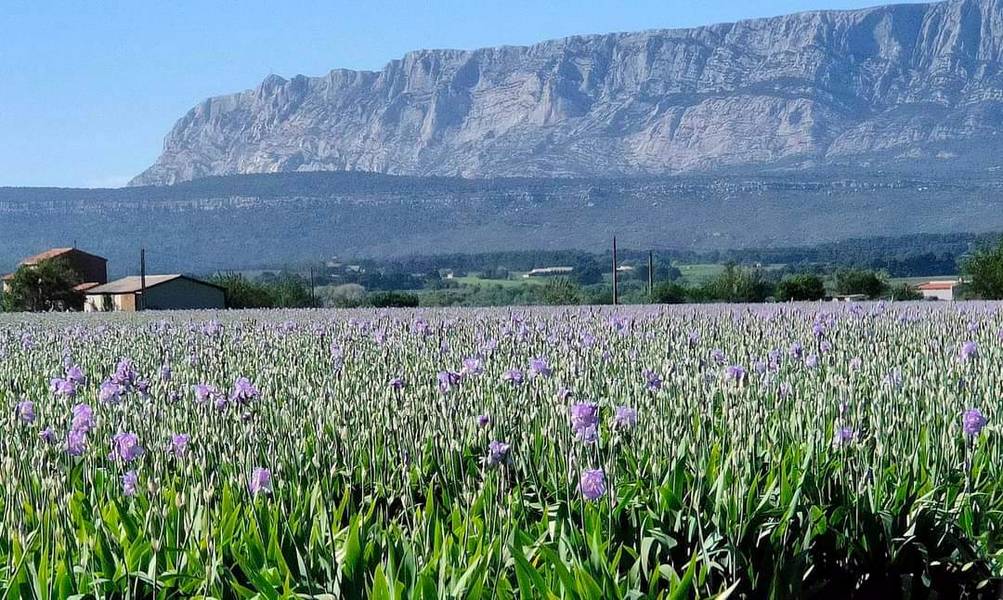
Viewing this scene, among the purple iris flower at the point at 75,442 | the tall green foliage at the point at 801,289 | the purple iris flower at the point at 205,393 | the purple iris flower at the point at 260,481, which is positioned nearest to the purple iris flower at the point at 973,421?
the purple iris flower at the point at 260,481

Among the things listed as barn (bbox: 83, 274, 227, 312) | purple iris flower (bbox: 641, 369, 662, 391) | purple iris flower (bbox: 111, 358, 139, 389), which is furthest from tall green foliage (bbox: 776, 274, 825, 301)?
purple iris flower (bbox: 111, 358, 139, 389)

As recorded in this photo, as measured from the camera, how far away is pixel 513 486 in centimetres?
491

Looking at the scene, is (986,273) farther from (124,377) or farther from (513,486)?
(513,486)

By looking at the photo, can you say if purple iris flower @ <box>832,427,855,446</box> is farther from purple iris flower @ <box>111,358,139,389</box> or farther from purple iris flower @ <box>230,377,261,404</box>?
purple iris flower @ <box>111,358,139,389</box>

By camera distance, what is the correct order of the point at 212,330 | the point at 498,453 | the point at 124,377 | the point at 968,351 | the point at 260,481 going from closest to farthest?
1. the point at 260,481
2. the point at 498,453
3. the point at 124,377
4. the point at 968,351
5. the point at 212,330

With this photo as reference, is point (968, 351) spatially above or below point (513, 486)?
above

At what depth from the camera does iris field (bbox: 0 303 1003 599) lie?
11.2ft

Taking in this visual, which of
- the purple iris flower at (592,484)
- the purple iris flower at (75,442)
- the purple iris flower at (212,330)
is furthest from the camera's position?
the purple iris flower at (212,330)

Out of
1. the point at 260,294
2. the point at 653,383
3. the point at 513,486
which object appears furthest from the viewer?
the point at 260,294

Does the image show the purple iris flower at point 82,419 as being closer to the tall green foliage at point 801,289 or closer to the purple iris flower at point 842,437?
the purple iris flower at point 842,437

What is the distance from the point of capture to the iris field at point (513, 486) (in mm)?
3400

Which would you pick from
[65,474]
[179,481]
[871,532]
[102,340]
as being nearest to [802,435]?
[871,532]

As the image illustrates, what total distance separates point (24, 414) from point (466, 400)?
79.5 inches

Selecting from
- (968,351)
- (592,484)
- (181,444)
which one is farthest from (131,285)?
(592,484)
